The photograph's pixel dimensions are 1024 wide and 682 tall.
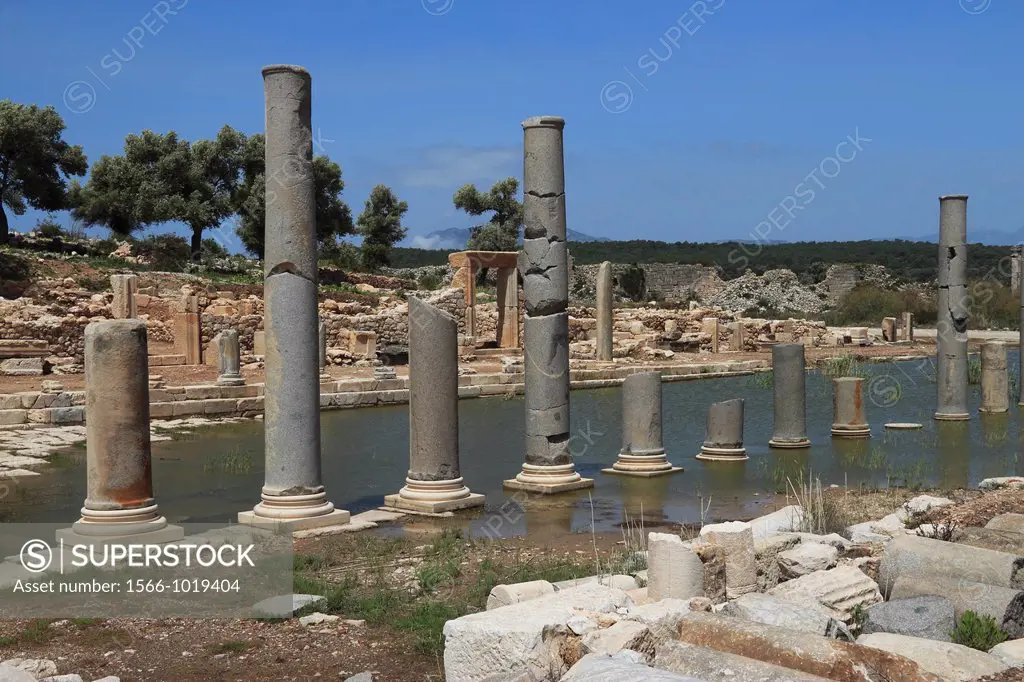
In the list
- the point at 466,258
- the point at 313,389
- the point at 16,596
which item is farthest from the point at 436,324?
the point at 466,258

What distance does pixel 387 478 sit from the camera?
516 inches

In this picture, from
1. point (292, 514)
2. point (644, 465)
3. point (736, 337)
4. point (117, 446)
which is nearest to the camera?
point (117, 446)

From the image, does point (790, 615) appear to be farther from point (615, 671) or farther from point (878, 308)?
point (878, 308)

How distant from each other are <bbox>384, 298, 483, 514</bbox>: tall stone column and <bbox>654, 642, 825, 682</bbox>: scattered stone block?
223 inches

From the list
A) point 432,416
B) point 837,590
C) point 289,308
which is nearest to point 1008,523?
point 837,590

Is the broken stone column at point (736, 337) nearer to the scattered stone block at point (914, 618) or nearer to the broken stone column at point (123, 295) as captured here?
the broken stone column at point (123, 295)

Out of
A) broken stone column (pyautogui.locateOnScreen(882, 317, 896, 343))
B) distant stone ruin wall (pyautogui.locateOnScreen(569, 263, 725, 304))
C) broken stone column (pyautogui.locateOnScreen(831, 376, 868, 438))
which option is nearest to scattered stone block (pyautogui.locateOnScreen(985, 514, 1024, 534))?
broken stone column (pyautogui.locateOnScreen(831, 376, 868, 438))

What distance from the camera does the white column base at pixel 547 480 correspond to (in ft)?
38.9

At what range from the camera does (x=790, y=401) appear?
15297 mm

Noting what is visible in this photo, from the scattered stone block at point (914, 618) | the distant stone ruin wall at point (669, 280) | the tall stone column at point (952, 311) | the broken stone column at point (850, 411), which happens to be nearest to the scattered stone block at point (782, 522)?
the scattered stone block at point (914, 618)

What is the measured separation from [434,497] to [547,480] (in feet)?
5.72

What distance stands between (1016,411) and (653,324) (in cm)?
1837

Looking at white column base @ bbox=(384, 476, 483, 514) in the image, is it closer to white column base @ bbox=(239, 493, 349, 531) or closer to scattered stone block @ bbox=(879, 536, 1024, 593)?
white column base @ bbox=(239, 493, 349, 531)

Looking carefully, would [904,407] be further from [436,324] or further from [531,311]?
[436,324]
